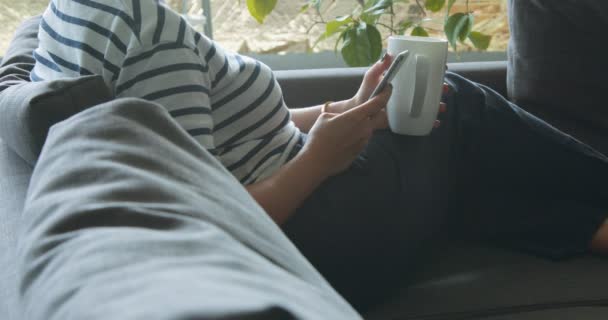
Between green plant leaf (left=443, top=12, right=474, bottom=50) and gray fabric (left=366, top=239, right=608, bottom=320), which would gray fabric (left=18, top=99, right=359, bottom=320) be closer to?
gray fabric (left=366, top=239, right=608, bottom=320)

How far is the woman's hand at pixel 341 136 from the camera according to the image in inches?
35.5

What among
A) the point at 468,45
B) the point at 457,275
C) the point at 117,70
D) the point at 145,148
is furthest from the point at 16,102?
the point at 468,45

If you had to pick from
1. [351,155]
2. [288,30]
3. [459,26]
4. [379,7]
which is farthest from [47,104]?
[288,30]

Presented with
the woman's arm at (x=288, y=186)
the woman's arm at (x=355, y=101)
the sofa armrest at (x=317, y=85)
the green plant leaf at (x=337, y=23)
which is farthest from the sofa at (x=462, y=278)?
the green plant leaf at (x=337, y=23)

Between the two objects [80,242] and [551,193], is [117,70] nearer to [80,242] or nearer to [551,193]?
[80,242]

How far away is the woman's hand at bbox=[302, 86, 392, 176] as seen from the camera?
90 centimetres

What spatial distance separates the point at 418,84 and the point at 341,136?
6.7 inches

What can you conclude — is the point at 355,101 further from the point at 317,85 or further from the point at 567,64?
the point at 567,64

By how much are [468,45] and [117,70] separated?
2.18 m

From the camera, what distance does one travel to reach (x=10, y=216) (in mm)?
625

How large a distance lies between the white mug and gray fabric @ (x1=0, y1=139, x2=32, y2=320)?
0.56 metres

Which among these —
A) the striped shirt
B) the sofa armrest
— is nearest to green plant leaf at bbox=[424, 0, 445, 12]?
the sofa armrest

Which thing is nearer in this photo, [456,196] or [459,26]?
[456,196]

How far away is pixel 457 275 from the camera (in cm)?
96
